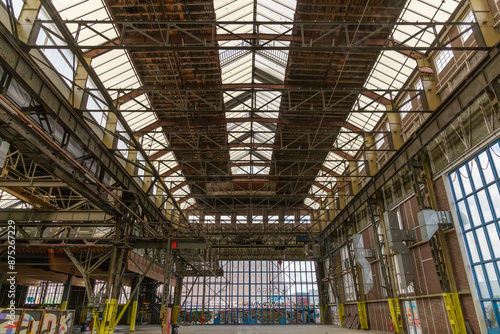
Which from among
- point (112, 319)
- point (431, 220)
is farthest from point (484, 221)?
point (112, 319)

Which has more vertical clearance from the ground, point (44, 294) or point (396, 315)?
point (44, 294)

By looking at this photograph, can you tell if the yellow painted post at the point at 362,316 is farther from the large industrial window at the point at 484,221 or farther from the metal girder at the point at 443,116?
the large industrial window at the point at 484,221

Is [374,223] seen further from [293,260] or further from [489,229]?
[293,260]

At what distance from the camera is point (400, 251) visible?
1788cm

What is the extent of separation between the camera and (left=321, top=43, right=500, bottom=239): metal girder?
12263mm

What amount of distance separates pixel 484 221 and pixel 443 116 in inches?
205

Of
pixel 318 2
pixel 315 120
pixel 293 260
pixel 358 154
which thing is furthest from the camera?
pixel 293 260

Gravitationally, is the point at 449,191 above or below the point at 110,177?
below

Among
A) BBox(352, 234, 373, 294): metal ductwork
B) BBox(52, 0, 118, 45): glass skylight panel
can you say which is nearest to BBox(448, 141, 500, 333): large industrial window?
BBox(352, 234, 373, 294): metal ductwork

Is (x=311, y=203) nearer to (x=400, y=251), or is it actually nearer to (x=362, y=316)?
(x=362, y=316)

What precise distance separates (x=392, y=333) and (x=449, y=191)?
10.9 meters

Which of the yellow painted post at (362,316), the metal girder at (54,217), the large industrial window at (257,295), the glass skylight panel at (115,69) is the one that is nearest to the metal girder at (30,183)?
the metal girder at (54,217)

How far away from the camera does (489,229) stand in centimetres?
1307

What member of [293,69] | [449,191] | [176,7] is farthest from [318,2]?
[449,191]
